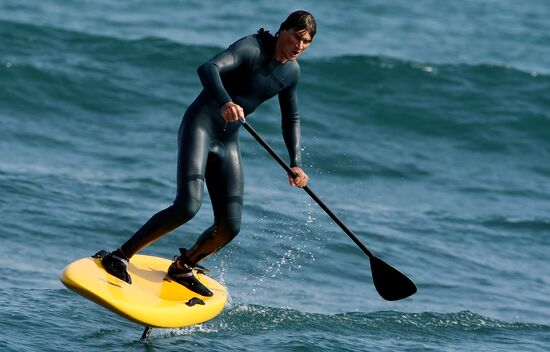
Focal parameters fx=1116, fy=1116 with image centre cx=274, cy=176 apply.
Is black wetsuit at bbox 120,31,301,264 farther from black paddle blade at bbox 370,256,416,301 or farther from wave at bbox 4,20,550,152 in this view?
wave at bbox 4,20,550,152

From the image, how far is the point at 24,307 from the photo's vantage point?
7.91m

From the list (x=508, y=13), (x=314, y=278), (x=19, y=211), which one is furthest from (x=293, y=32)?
(x=508, y=13)

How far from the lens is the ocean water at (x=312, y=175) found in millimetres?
8445

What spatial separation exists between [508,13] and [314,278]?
1907 centimetres

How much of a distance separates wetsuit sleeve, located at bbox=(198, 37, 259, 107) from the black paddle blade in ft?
5.59

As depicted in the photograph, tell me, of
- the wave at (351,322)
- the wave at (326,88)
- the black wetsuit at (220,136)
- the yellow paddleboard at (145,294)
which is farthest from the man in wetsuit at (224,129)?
the wave at (326,88)

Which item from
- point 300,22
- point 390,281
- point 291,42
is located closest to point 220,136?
point 291,42

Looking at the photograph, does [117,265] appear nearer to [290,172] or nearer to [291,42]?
[290,172]

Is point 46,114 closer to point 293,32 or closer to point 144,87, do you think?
point 144,87

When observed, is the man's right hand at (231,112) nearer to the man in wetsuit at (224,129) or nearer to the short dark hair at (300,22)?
the man in wetsuit at (224,129)

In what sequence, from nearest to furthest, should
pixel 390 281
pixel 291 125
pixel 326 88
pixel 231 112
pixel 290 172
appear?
pixel 231 112 → pixel 290 172 → pixel 291 125 → pixel 390 281 → pixel 326 88

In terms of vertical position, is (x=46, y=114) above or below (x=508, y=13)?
below

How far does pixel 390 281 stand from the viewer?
309 inches

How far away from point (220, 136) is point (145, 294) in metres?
1.14
